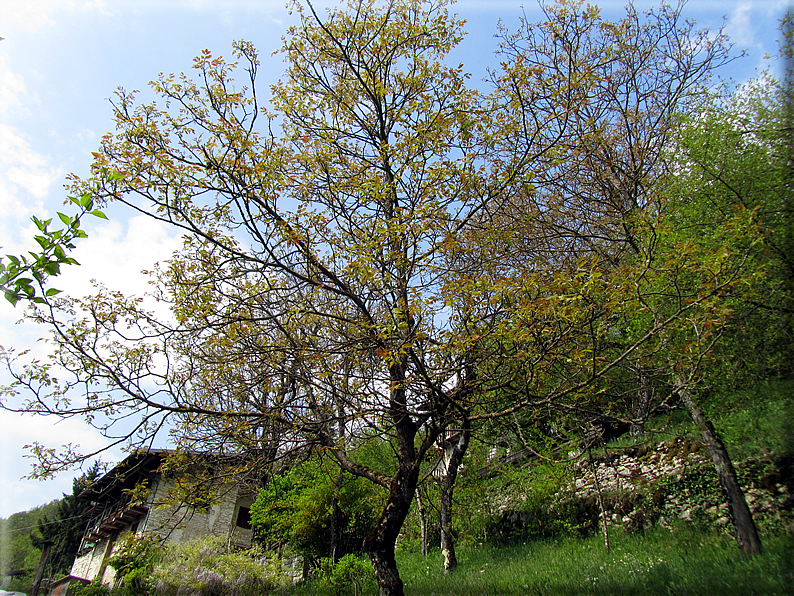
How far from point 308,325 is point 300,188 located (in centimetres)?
236

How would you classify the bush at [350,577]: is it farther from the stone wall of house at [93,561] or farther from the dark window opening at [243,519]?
the stone wall of house at [93,561]

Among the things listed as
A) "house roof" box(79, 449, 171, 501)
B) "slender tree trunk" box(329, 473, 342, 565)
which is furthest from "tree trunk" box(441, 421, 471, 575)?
"house roof" box(79, 449, 171, 501)

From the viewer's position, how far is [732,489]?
730 cm

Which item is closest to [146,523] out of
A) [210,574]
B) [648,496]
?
[210,574]

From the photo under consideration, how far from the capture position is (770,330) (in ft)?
22.2

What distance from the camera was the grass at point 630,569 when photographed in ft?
17.0

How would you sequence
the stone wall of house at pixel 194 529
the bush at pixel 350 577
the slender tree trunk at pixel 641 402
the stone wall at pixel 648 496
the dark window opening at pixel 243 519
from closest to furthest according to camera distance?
the slender tree trunk at pixel 641 402 → the stone wall at pixel 648 496 → the bush at pixel 350 577 → the stone wall of house at pixel 194 529 → the dark window opening at pixel 243 519

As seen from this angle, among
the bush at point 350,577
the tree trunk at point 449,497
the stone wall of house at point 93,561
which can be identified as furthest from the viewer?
the stone wall of house at point 93,561

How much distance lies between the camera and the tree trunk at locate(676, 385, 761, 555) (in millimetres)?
6988

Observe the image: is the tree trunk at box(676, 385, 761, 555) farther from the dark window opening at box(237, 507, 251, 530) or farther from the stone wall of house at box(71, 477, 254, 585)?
the dark window opening at box(237, 507, 251, 530)

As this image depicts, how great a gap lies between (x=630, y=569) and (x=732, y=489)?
2.42 meters

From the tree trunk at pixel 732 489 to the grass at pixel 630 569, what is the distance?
0.22m

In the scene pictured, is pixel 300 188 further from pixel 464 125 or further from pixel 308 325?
pixel 464 125

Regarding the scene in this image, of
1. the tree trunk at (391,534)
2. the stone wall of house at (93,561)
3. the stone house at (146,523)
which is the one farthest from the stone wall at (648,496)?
the stone wall of house at (93,561)
